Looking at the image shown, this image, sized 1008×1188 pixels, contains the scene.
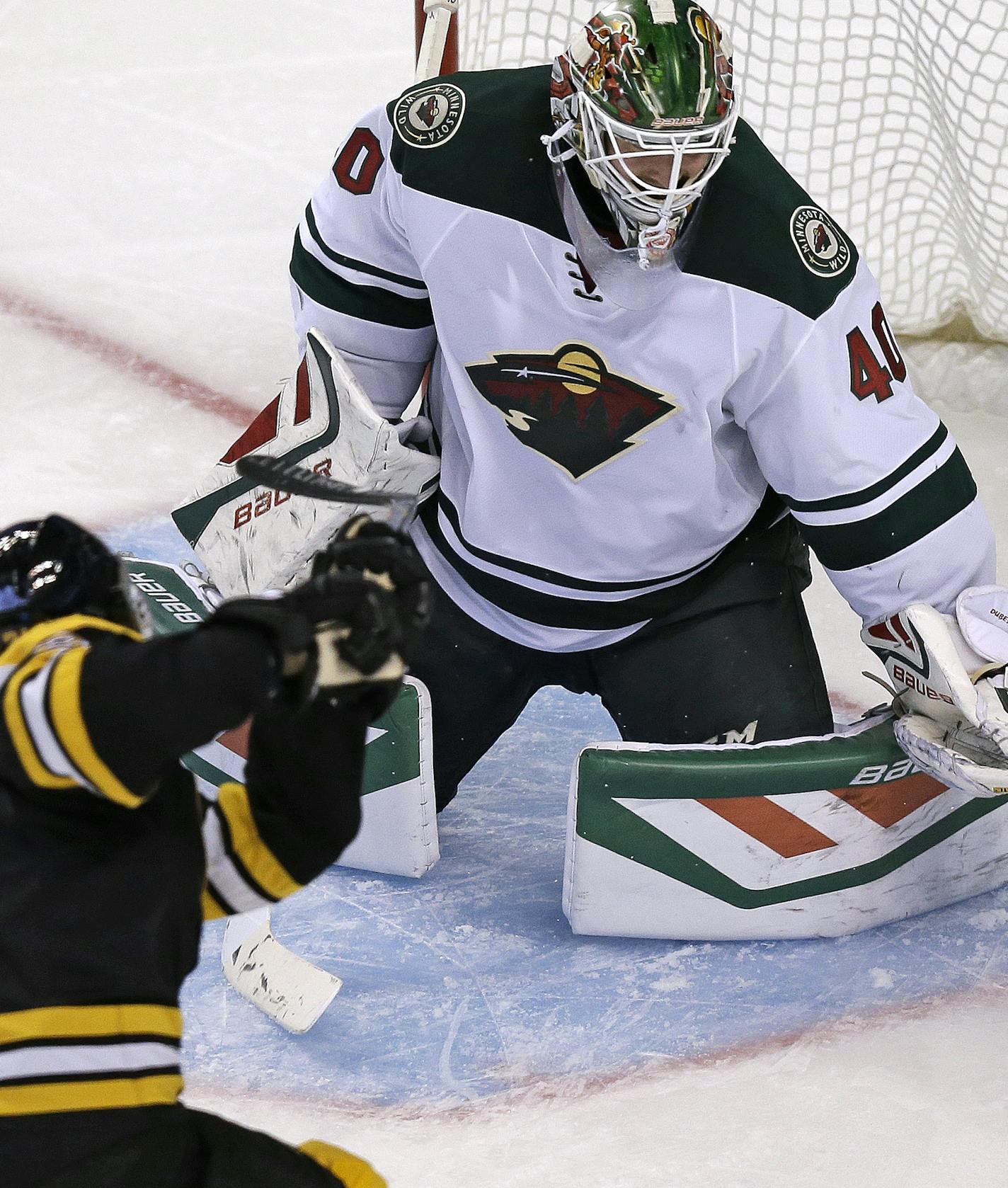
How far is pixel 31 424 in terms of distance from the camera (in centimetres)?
347

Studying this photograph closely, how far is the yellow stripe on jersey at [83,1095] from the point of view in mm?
1110

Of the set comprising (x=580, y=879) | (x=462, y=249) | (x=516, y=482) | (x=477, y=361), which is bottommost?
(x=580, y=879)

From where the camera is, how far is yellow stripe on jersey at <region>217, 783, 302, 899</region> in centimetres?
127

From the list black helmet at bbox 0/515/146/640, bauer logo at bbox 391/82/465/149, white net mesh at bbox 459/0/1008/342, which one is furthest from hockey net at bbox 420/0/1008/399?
black helmet at bbox 0/515/146/640

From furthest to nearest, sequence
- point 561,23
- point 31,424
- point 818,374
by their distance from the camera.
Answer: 1. point 31,424
2. point 561,23
3. point 818,374

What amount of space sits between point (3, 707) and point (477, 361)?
3.61ft

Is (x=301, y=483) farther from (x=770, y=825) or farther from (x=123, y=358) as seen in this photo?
(x=123, y=358)

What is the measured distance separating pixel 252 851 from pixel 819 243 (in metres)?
1.06

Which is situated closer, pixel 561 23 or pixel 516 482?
pixel 516 482

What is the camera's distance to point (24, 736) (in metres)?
1.05

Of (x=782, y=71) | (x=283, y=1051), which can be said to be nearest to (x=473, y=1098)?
A: (x=283, y=1051)

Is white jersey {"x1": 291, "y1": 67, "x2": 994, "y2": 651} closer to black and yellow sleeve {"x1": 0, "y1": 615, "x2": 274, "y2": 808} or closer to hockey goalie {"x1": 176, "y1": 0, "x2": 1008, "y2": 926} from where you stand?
hockey goalie {"x1": 176, "y1": 0, "x2": 1008, "y2": 926}

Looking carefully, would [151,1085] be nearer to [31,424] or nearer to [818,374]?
[818,374]

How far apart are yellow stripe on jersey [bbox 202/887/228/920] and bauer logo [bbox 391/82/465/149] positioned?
1.07 meters
